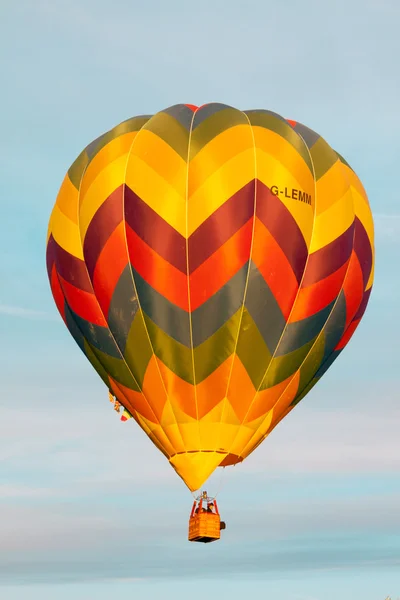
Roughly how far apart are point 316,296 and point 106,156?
20.8 ft

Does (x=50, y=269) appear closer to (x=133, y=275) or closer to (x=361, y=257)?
(x=133, y=275)

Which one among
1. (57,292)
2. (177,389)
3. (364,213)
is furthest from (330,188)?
(57,292)

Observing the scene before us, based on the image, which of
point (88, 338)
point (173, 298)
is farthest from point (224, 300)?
point (88, 338)

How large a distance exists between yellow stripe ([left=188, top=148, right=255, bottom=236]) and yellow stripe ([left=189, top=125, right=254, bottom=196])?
0.18 feet

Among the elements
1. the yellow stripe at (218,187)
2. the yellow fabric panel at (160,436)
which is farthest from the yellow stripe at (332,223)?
the yellow fabric panel at (160,436)

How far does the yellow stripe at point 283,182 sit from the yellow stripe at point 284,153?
10 centimetres

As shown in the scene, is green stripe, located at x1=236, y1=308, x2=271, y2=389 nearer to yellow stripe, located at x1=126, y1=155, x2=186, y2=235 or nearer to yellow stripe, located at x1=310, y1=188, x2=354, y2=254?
yellow stripe, located at x1=310, y1=188, x2=354, y2=254

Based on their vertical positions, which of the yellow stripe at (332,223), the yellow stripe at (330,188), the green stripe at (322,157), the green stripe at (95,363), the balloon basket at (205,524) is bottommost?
the balloon basket at (205,524)

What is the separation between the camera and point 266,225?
4541 cm

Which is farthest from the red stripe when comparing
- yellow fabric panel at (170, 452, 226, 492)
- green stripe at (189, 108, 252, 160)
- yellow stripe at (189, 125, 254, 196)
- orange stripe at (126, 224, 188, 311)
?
yellow fabric panel at (170, 452, 226, 492)

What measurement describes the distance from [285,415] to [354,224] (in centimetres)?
524

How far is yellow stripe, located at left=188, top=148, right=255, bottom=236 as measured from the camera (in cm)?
4519

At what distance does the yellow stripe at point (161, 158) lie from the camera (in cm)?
4550

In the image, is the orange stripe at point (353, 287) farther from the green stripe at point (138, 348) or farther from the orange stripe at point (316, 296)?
the green stripe at point (138, 348)
